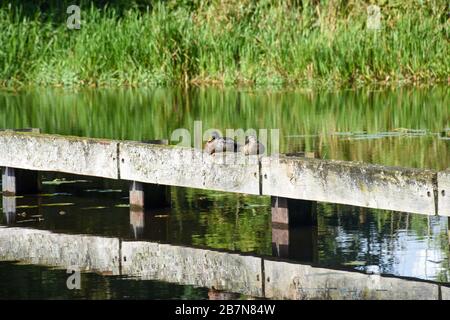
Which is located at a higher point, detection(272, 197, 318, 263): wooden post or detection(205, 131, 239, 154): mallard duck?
detection(205, 131, 239, 154): mallard duck

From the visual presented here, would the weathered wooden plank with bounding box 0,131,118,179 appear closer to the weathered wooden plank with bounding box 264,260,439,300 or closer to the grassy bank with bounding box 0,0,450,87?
the weathered wooden plank with bounding box 264,260,439,300

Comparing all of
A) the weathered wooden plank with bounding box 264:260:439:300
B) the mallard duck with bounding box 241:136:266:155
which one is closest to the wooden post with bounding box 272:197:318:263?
the mallard duck with bounding box 241:136:266:155

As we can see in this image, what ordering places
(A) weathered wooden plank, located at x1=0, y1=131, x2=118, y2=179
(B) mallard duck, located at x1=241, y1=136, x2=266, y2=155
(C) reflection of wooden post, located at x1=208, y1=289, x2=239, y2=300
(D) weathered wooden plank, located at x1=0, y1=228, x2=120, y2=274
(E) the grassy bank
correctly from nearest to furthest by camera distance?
(C) reflection of wooden post, located at x1=208, y1=289, x2=239, y2=300 < (D) weathered wooden plank, located at x1=0, y1=228, x2=120, y2=274 < (B) mallard duck, located at x1=241, y1=136, x2=266, y2=155 < (A) weathered wooden plank, located at x1=0, y1=131, x2=118, y2=179 < (E) the grassy bank

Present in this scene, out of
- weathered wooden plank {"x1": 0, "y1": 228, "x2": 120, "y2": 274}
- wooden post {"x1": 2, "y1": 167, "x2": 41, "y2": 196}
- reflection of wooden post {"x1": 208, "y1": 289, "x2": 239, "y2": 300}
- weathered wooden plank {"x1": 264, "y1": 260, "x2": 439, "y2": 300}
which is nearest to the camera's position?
weathered wooden plank {"x1": 264, "y1": 260, "x2": 439, "y2": 300}

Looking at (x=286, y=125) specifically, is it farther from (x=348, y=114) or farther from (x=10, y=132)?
(x=10, y=132)

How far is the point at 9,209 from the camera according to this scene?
13.7 meters

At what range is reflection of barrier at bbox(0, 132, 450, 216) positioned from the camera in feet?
34.9

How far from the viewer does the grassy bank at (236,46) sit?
2612cm

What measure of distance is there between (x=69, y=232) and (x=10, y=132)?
6.49ft

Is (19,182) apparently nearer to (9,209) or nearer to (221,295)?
(9,209)

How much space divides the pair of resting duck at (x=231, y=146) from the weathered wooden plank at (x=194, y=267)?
101 cm

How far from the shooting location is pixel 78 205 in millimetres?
13812

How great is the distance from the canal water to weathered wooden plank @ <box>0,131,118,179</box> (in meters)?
0.41

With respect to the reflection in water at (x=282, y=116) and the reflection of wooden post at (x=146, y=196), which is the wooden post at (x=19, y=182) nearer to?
the reflection of wooden post at (x=146, y=196)
